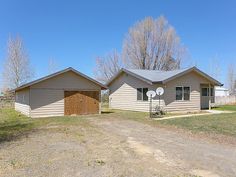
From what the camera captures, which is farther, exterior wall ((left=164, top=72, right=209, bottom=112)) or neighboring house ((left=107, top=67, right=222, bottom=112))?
exterior wall ((left=164, top=72, right=209, bottom=112))

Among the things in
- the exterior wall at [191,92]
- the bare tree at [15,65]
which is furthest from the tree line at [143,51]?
the exterior wall at [191,92]

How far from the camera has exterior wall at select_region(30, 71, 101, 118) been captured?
52.8 ft

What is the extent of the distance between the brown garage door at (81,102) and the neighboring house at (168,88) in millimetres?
3996

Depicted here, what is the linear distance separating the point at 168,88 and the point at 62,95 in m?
8.31

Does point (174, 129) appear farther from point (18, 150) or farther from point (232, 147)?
point (18, 150)

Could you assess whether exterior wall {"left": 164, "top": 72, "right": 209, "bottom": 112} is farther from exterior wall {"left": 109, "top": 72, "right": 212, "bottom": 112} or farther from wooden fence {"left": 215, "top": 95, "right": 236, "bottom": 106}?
wooden fence {"left": 215, "top": 95, "right": 236, "bottom": 106}

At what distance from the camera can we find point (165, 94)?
61.5 feet

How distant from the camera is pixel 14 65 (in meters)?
32.7

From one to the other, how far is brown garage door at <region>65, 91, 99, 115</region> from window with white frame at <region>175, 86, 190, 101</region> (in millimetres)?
6617

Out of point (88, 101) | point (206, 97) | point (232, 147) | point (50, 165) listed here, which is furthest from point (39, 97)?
point (206, 97)

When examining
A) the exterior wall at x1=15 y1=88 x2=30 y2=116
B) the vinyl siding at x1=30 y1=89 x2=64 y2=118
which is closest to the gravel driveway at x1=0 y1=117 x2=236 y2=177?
the vinyl siding at x1=30 y1=89 x2=64 y2=118

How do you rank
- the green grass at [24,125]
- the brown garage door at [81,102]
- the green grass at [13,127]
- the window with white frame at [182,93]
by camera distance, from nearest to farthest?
the green grass at [13,127] < the green grass at [24,125] < the brown garage door at [81,102] < the window with white frame at [182,93]

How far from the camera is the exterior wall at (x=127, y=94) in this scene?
1997 cm

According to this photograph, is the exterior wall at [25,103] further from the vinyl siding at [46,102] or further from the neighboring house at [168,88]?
the neighboring house at [168,88]
